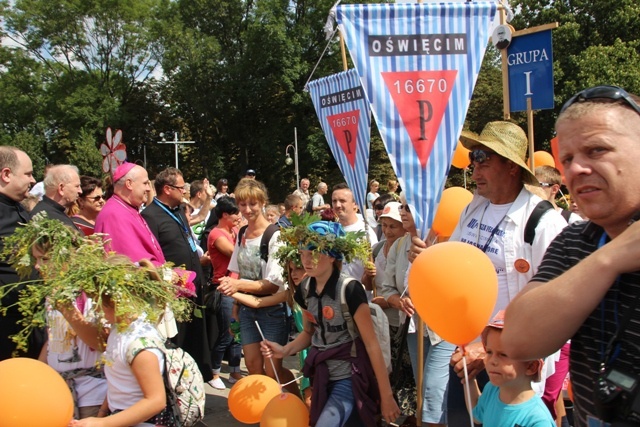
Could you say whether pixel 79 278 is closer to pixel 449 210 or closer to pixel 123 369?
pixel 123 369

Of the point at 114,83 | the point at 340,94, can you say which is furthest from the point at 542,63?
the point at 114,83

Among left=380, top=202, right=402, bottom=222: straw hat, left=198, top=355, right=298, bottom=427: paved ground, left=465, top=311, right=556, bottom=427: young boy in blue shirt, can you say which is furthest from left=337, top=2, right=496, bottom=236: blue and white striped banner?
left=198, top=355, right=298, bottom=427: paved ground

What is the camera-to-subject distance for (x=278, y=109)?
3931 centimetres

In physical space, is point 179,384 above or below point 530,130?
below

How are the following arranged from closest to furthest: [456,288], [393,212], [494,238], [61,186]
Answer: [456,288] < [494,238] < [61,186] < [393,212]

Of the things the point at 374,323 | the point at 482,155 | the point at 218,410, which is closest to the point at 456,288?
the point at 482,155

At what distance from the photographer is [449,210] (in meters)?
4.32

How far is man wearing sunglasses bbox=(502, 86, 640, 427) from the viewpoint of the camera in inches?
49.4

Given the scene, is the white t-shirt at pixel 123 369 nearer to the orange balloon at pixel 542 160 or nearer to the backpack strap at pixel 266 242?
the backpack strap at pixel 266 242

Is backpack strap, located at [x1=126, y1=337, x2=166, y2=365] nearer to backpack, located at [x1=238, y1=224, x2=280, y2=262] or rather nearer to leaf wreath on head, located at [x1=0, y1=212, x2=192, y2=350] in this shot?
leaf wreath on head, located at [x1=0, y1=212, x2=192, y2=350]

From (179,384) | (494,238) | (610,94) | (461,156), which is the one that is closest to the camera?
(610,94)

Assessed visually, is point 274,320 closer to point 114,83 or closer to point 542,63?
point 542,63

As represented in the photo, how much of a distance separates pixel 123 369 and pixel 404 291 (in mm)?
2082

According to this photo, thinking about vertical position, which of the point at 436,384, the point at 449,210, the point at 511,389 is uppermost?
the point at 449,210
